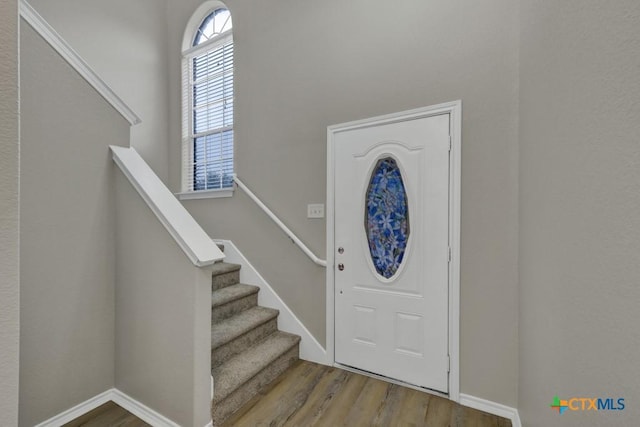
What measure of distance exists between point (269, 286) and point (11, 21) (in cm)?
225

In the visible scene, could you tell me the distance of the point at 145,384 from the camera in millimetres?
1666

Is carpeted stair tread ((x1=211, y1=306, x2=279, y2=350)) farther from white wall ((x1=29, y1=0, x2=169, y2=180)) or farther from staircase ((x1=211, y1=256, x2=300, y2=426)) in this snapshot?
white wall ((x1=29, y1=0, x2=169, y2=180))

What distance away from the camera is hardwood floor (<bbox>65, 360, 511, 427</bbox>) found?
1625mm

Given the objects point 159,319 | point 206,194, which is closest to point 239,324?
point 159,319

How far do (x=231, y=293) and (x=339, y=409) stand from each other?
124cm

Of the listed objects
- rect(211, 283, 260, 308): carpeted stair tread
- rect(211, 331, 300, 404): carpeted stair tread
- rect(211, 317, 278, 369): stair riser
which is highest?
rect(211, 283, 260, 308): carpeted stair tread

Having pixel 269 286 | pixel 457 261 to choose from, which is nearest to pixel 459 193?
pixel 457 261

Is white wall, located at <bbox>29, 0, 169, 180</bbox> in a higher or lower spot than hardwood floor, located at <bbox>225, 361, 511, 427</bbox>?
higher

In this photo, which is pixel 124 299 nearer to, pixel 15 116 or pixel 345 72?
pixel 15 116

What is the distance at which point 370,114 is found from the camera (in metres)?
2.12

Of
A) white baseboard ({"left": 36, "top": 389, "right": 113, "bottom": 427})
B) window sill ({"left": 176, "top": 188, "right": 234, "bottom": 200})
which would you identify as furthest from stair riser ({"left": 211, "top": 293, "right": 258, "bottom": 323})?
window sill ({"left": 176, "top": 188, "right": 234, "bottom": 200})

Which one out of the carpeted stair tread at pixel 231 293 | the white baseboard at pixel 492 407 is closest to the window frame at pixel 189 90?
the carpeted stair tread at pixel 231 293

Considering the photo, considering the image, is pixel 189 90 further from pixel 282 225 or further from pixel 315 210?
pixel 315 210

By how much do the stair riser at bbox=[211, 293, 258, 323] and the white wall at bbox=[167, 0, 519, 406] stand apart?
0.25 metres
